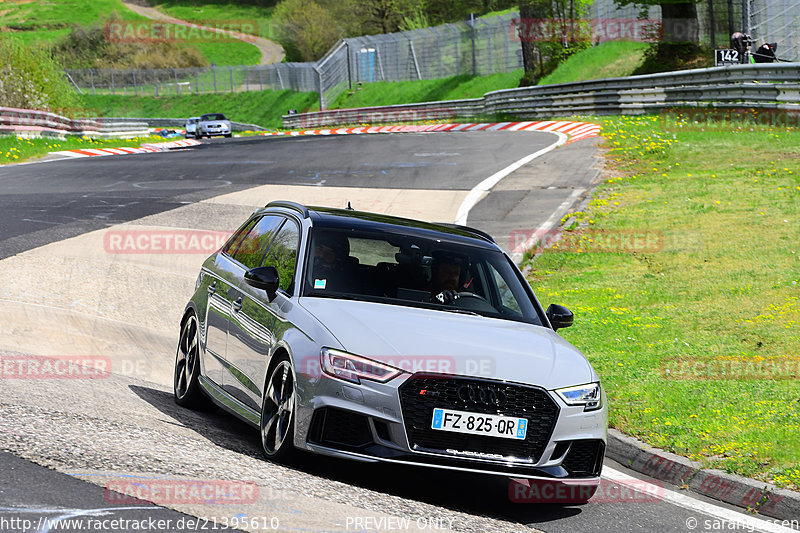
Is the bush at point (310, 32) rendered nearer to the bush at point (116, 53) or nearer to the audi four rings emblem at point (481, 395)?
the bush at point (116, 53)

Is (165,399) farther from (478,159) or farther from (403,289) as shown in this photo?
(478,159)

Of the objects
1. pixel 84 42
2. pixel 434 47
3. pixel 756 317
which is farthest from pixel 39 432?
pixel 84 42

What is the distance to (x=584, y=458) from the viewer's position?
6656 mm

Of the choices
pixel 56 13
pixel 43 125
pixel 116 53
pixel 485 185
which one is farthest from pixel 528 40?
pixel 56 13

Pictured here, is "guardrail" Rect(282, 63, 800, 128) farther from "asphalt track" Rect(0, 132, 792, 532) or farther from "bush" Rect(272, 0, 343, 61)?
"bush" Rect(272, 0, 343, 61)

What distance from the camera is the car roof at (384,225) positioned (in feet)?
25.7

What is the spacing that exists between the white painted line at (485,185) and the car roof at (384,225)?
9.60 metres

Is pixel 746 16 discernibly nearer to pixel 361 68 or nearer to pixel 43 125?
pixel 43 125

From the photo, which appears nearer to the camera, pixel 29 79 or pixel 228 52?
pixel 29 79

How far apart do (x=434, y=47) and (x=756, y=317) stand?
54025mm

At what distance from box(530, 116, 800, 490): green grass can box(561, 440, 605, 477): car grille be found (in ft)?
4.32

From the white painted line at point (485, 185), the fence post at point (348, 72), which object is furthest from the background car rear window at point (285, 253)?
the fence post at point (348, 72)

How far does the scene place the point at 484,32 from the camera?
58719mm

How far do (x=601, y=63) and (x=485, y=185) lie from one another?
99.5ft
